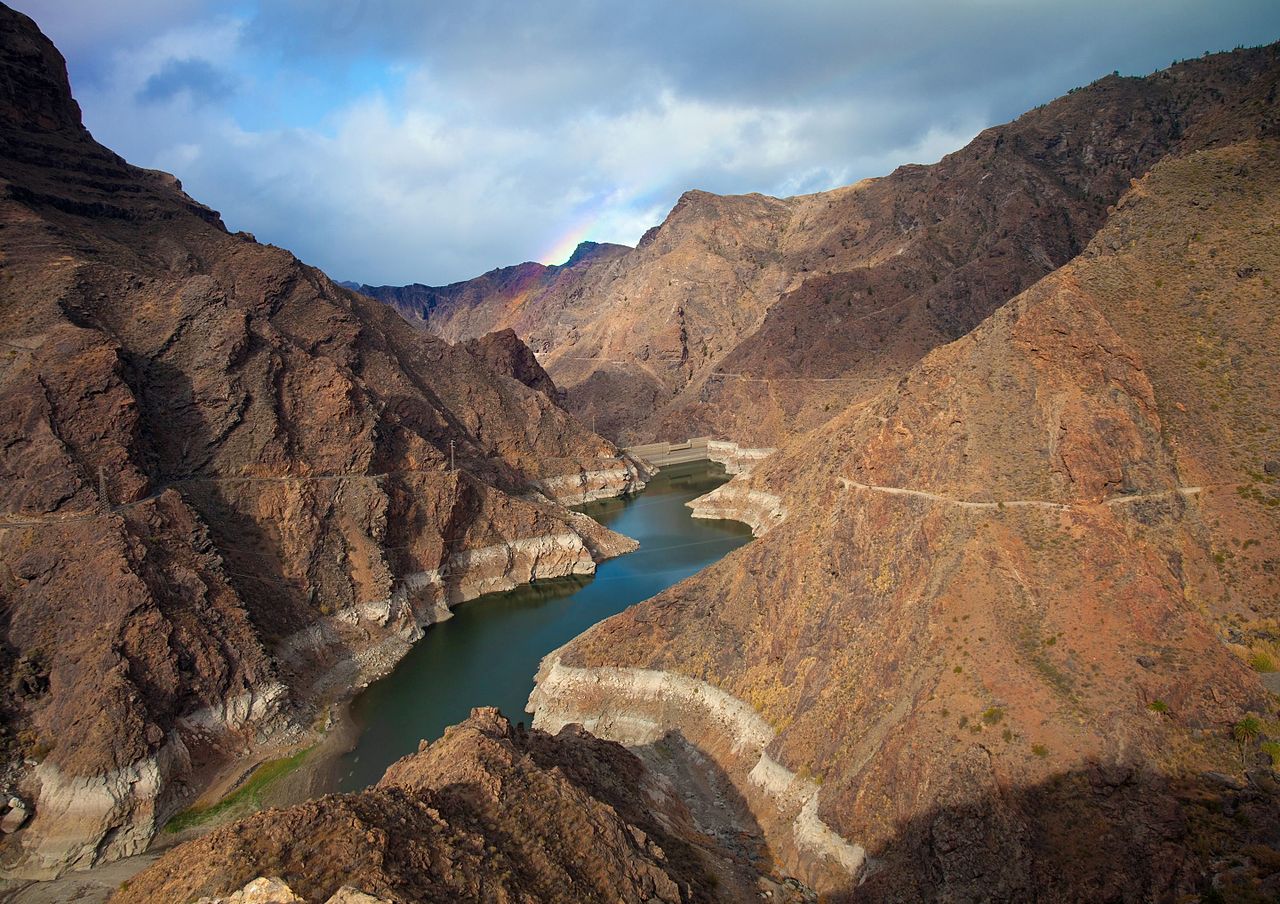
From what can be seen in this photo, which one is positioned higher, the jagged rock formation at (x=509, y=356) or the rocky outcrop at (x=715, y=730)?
the jagged rock formation at (x=509, y=356)

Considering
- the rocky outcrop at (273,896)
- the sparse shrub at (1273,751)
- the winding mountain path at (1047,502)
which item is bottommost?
the sparse shrub at (1273,751)

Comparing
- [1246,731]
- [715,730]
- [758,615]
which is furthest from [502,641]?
[1246,731]

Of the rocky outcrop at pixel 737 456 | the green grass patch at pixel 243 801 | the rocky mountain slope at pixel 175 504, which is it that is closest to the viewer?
the green grass patch at pixel 243 801

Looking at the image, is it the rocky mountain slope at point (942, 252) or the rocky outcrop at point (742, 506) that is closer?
the rocky outcrop at point (742, 506)

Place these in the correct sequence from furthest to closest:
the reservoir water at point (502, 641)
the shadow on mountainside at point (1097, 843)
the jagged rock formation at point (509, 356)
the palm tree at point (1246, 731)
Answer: the jagged rock formation at point (509, 356), the reservoir water at point (502, 641), the palm tree at point (1246, 731), the shadow on mountainside at point (1097, 843)

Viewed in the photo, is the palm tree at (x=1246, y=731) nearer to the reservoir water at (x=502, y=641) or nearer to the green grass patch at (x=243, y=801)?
the reservoir water at (x=502, y=641)

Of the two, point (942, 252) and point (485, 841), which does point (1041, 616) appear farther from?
point (942, 252)

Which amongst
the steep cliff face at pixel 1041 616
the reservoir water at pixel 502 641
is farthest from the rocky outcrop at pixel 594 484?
the steep cliff face at pixel 1041 616
